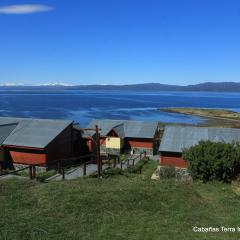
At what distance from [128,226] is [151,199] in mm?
4085

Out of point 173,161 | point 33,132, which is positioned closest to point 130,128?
point 173,161

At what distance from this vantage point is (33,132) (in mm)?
34750

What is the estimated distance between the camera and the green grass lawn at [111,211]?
12.3m

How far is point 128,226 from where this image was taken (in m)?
13.1

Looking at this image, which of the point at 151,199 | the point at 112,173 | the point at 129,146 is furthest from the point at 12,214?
the point at 129,146

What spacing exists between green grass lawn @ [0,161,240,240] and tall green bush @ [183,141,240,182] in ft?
20.2

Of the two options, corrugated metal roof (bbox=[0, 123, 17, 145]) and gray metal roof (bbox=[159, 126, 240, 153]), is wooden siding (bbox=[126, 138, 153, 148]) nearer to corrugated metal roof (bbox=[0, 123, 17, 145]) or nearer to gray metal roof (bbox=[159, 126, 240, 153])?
gray metal roof (bbox=[159, 126, 240, 153])

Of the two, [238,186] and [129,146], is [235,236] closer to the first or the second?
[238,186]

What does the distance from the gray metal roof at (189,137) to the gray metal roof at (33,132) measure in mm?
9581

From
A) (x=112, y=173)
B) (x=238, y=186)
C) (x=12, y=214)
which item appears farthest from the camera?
(x=112, y=173)

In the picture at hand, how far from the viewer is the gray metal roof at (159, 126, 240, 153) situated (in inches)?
1443

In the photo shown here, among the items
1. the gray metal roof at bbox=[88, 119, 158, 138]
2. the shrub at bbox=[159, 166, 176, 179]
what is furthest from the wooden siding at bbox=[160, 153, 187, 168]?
the gray metal roof at bbox=[88, 119, 158, 138]

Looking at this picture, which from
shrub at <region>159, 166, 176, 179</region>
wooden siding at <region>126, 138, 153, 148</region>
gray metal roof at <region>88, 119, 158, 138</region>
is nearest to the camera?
shrub at <region>159, 166, 176, 179</region>

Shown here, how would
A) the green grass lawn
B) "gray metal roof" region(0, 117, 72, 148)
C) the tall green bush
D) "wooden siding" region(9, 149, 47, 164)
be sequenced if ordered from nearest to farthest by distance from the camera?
the green grass lawn
the tall green bush
"wooden siding" region(9, 149, 47, 164)
"gray metal roof" region(0, 117, 72, 148)
